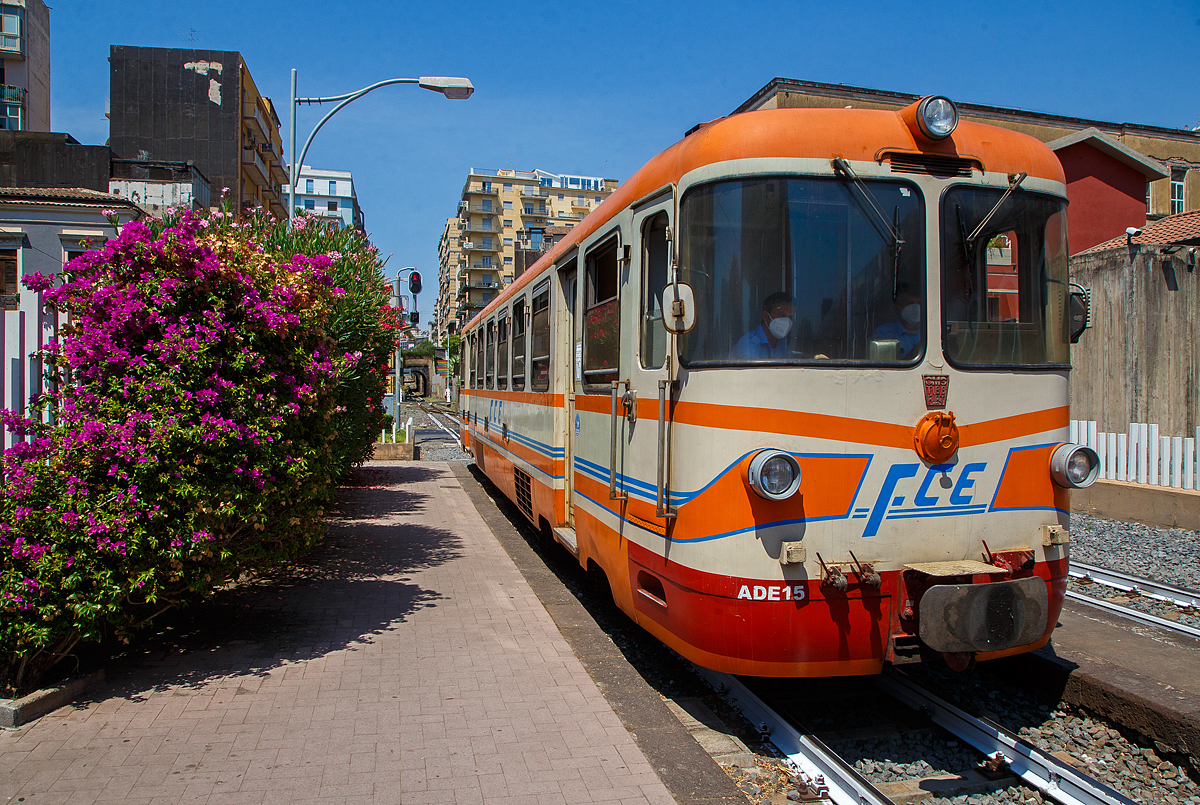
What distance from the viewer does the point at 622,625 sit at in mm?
6801

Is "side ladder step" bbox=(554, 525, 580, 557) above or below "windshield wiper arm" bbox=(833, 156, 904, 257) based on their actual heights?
below

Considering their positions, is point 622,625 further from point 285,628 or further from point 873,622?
point 873,622

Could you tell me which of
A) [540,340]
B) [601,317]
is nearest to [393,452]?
[540,340]

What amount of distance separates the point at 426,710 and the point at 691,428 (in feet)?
7.36

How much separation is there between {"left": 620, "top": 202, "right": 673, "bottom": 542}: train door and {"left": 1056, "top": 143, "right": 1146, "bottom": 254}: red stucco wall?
2128cm

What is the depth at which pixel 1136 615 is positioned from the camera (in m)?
6.57

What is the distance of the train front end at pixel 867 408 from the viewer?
3969 millimetres

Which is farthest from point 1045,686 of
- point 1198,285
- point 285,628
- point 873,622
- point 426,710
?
point 1198,285

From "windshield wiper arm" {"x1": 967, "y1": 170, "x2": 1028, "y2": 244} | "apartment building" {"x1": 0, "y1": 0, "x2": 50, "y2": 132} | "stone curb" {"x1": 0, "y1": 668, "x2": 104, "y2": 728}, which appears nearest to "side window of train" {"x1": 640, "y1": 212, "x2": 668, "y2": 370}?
"windshield wiper arm" {"x1": 967, "y1": 170, "x2": 1028, "y2": 244}

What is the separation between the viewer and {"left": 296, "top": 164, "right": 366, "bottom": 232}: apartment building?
10088cm

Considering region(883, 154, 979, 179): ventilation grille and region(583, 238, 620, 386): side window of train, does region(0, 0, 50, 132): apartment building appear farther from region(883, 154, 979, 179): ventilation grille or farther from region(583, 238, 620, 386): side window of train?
region(883, 154, 979, 179): ventilation grille

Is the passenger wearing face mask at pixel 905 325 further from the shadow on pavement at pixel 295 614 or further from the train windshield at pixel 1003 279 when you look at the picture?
the shadow on pavement at pixel 295 614

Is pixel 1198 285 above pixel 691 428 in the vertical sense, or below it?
above

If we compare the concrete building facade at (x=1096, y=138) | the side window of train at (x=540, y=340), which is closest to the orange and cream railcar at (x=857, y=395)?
the side window of train at (x=540, y=340)
